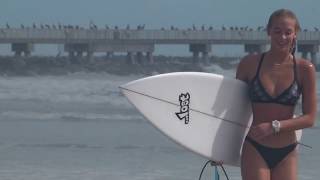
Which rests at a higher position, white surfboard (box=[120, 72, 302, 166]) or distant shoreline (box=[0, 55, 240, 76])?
white surfboard (box=[120, 72, 302, 166])

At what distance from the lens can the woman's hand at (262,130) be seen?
347 cm

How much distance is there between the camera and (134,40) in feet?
124

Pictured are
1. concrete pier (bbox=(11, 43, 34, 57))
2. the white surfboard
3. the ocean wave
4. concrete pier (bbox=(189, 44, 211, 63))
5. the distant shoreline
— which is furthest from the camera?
concrete pier (bbox=(189, 44, 211, 63))

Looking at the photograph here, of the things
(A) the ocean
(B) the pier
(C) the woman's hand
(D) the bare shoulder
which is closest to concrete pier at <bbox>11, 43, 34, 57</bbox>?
(B) the pier

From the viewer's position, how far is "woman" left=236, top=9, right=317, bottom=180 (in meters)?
3.48

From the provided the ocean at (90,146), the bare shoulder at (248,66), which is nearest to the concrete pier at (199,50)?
the ocean at (90,146)

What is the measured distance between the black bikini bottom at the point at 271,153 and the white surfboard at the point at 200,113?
0.76 feet

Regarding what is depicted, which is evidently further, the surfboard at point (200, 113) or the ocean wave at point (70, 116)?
the ocean wave at point (70, 116)

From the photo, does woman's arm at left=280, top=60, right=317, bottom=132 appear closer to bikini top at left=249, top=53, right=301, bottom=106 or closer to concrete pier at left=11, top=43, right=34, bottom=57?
bikini top at left=249, top=53, right=301, bottom=106

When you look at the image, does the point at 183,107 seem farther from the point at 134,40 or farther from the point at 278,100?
the point at 134,40

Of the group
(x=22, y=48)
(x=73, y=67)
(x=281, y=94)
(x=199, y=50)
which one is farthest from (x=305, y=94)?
(x=199, y=50)

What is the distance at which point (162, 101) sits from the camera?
3734 millimetres

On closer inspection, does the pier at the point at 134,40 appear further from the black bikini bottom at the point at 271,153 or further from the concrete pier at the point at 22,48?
the black bikini bottom at the point at 271,153

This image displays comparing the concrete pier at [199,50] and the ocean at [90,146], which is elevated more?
the ocean at [90,146]
